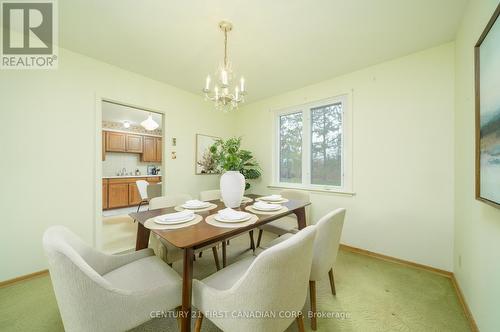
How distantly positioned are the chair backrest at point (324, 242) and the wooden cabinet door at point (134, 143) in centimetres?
595

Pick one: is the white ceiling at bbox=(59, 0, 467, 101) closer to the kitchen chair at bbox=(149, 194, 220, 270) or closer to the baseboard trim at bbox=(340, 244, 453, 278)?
the kitchen chair at bbox=(149, 194, 220, 270)

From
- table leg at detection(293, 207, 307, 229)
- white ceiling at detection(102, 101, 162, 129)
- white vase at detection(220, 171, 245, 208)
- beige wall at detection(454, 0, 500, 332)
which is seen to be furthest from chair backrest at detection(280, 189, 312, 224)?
white ceiling at detection(102, 101, 162, 129)

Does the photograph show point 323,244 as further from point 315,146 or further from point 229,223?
point 315,146

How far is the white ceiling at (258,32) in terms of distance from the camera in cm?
156

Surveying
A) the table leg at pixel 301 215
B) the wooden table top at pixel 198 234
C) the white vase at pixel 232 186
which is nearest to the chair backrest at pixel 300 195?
the table leg at pixel 301 215

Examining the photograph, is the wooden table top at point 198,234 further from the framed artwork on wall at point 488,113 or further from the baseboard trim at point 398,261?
the baseboard trim at point 398,261

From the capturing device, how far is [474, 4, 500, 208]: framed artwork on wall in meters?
0.98

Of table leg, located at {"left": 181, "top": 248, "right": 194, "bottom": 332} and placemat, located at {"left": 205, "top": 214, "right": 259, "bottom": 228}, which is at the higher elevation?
placemat, located at {"left": 205, "top": 214, "right": 259, "bottom": 228}

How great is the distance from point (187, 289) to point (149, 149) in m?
5.89

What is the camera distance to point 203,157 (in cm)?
352

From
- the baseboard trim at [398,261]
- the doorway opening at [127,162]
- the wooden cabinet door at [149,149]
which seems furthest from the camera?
the wooden cabinet door at [149,149]

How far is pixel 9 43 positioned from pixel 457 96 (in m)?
4.55

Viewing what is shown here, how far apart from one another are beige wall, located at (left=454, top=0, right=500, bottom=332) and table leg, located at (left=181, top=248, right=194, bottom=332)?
66.5 inches

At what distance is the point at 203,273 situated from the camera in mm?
2035
